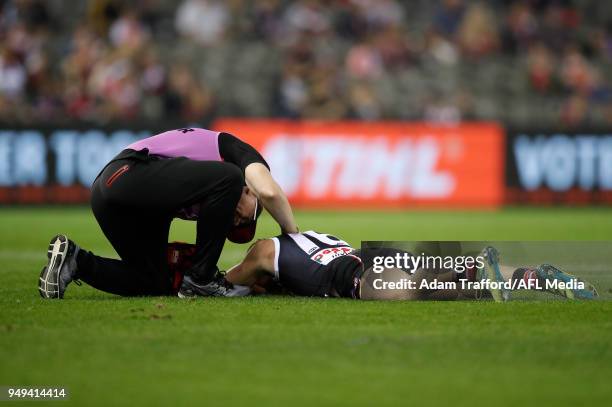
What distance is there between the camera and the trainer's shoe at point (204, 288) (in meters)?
7.82

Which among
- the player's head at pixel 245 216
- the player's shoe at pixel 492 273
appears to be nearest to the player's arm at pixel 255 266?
the player's head at pixel 245 216

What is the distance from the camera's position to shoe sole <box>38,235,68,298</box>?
7723mm

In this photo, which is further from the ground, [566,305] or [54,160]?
[54,160]

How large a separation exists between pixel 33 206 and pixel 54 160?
0.91m

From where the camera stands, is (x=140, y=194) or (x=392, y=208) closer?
(x=140, y=194)

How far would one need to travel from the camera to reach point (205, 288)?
25.7ft

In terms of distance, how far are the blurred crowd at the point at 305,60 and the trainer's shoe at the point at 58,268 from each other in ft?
44.3

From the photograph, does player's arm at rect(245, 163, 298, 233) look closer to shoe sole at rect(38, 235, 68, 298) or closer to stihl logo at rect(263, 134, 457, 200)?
shoe sole at rect(38, 235, 68, 298)

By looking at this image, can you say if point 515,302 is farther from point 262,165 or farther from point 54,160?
point 54,160

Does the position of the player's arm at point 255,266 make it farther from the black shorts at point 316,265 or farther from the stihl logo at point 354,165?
the stihl logo at point 354,165

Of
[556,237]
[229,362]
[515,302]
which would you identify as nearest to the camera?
[229,362]

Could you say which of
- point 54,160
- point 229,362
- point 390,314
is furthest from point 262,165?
point 54,160

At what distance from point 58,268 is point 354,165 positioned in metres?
14.0

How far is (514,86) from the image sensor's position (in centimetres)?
2480
